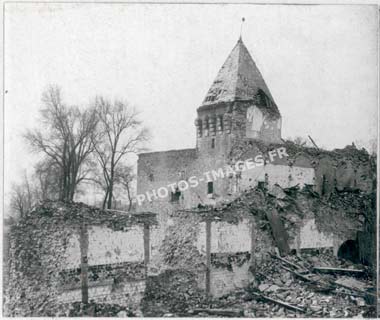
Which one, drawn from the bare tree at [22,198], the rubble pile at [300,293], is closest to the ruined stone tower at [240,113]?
the rubble pile at [300,293]

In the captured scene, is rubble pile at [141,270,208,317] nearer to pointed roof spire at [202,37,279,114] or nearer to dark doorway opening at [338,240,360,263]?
dark doorway opening at [338,240,360,263]

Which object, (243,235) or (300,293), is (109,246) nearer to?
(243,235)

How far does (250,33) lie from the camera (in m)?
13.2

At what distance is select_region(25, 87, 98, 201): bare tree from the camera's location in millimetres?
12956

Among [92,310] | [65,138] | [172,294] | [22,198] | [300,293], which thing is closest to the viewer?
[92,310]

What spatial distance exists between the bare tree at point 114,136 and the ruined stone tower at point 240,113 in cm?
260

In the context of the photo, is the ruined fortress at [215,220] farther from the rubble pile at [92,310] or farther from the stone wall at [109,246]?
the rubble pile at [92,310]

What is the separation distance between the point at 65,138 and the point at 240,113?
23.0 ft

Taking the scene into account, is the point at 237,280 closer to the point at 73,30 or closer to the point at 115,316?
the point at 115,316

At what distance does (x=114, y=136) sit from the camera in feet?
56.1

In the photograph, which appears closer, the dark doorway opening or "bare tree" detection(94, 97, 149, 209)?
"bare tree" detection(94, 97, 149, 209)

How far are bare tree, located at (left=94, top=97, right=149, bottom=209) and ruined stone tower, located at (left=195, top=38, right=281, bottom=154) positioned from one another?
2.60 meters

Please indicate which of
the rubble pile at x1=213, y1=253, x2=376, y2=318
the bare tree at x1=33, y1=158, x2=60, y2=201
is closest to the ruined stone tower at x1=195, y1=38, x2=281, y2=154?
the rubble pile at x1=213, y1=253, x2=376, y2=318

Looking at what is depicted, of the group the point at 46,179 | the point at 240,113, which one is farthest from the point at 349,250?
the point at 46,179
